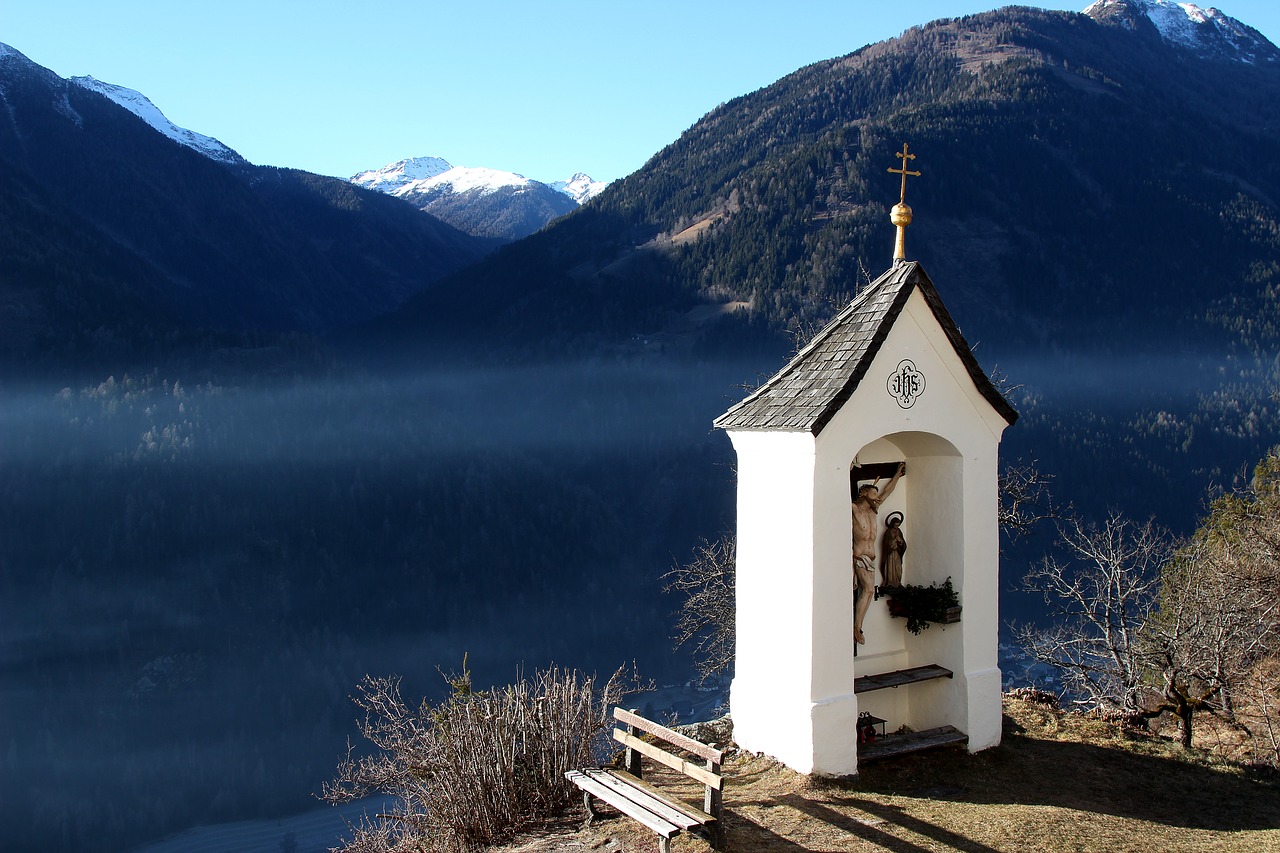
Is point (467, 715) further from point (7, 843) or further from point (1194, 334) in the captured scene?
point (1194, 334)

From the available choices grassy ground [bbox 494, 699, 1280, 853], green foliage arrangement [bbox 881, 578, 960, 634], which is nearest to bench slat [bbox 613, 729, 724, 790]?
grassy ground [bbox 494, 699, 1280, 853]

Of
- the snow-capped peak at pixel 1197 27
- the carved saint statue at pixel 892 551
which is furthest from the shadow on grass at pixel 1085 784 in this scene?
the snow-capped peak at pixel 1197 27

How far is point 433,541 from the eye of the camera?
82688 mm

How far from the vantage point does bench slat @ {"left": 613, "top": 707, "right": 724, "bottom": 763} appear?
7527 millimetres

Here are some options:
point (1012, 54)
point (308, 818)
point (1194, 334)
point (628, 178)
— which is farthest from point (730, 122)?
point (308, 818)

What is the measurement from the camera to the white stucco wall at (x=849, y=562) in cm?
946

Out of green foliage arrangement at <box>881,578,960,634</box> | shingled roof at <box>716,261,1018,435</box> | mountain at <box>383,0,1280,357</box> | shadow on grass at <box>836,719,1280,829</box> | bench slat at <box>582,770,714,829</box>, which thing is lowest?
shadow on grass at <box>836,719,1280,829</box>

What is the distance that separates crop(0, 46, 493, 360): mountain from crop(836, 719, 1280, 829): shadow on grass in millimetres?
84232

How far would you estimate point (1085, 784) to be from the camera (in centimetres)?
972

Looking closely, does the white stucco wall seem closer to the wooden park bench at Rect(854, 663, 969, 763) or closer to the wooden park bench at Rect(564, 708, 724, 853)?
the wooden park bench at Rect(854, 663, 969, 763)

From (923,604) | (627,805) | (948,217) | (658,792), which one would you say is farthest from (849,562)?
(948,217)

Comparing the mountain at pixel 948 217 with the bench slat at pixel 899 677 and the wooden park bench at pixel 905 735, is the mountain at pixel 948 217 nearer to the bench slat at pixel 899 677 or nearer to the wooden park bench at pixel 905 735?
the bench slat at pixel 899 677

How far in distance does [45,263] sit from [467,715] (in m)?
92.9

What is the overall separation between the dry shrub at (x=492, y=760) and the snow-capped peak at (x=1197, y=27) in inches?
7539
